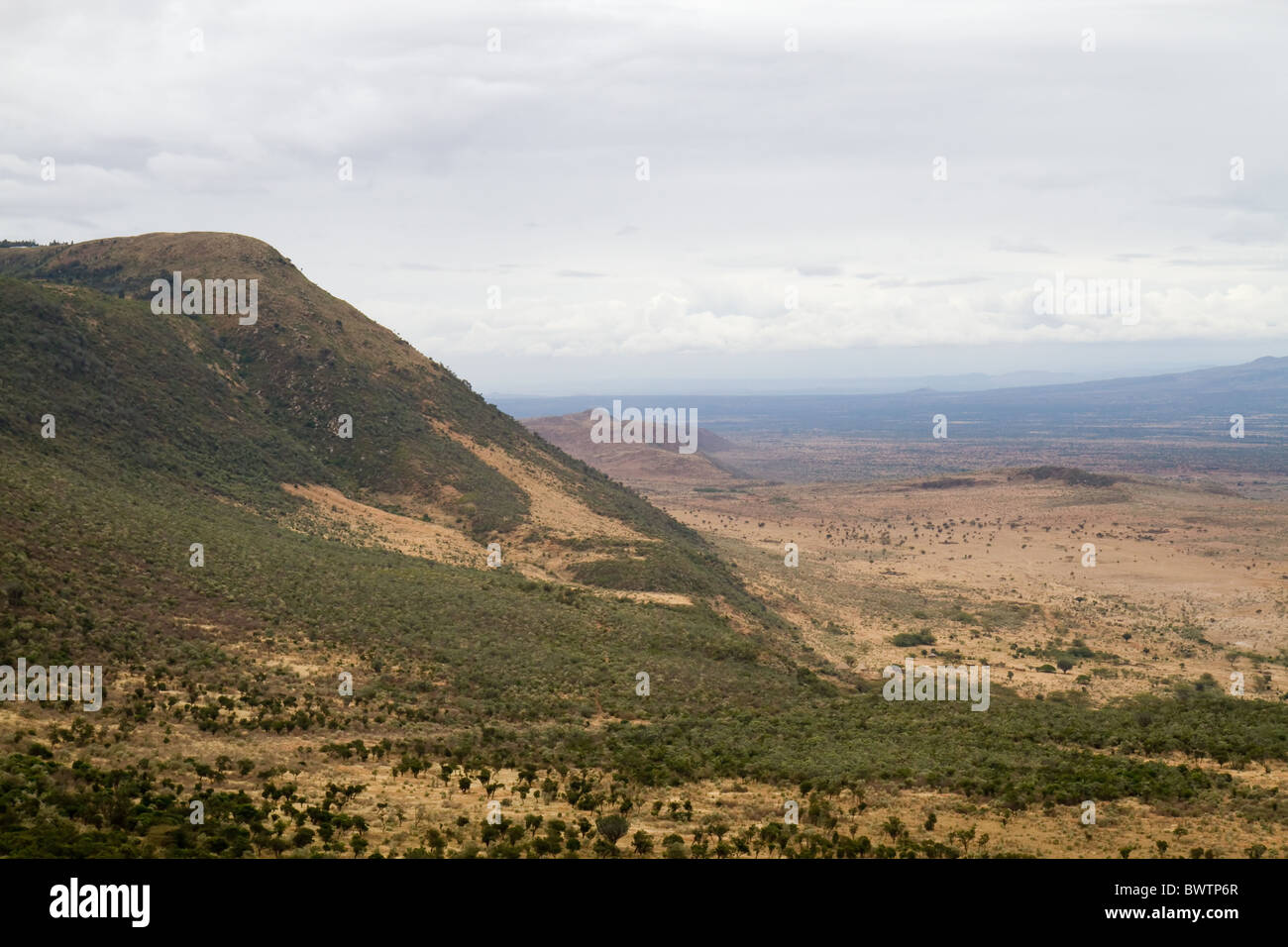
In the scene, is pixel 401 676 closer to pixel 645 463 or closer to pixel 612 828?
pixel 612 828

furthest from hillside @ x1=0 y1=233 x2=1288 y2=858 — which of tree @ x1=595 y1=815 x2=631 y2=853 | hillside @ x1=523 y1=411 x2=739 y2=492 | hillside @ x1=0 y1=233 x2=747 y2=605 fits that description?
hillside @ x1=523 y1=411 x2=739 y2=492

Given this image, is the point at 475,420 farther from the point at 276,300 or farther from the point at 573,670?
the point at 573,670

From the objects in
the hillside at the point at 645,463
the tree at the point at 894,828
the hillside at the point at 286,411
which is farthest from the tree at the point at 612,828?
the hillside at the point at 645,463

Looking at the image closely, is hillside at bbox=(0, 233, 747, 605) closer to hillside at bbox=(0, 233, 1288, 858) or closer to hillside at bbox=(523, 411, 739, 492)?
hillside at bbox=(0, 233, 1288, 858)

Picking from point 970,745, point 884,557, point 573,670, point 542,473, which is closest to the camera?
point 970,745

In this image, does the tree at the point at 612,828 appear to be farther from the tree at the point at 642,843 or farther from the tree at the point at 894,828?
the tree at the point at 894,828

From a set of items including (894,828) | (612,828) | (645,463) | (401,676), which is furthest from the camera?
(645,463)

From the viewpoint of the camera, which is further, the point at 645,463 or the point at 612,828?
the point at 645,463

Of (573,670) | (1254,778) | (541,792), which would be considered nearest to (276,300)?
(573,670)

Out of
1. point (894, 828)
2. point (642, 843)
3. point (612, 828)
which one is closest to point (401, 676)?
point (612, 828)

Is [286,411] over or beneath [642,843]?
over

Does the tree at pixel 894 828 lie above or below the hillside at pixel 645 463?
below
